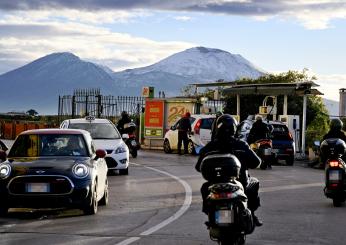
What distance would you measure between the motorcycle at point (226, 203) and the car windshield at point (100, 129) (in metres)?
13.7

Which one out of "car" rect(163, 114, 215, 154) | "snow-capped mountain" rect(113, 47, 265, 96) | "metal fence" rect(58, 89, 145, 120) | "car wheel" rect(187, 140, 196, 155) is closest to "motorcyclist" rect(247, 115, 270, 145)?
"car" rect(163, 114, 215, 154)

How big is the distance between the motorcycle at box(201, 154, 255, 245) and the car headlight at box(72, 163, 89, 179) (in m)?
4.34

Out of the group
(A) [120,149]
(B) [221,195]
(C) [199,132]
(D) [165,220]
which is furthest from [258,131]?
(B) [221,195]

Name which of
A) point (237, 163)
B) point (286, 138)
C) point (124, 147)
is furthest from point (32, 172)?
point (286, 138)

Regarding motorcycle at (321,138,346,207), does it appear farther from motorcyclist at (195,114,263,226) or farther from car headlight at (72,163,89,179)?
motorcyclist at (195,114,263,226)

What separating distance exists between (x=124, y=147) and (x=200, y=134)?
445 inches

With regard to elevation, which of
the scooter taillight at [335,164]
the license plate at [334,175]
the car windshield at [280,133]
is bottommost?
the license plate at [334,175]

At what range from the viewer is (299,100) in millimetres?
56344

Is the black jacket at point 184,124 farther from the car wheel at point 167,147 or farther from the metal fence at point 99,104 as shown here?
the metal fence at point 99,104

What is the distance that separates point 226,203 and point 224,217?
0.15 meters

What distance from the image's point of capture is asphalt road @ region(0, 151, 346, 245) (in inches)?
435

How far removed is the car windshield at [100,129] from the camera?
22.9 m

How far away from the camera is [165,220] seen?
42.4ft

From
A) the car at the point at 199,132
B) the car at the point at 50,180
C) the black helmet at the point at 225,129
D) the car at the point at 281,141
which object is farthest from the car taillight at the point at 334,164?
the car at the point at 199,132
